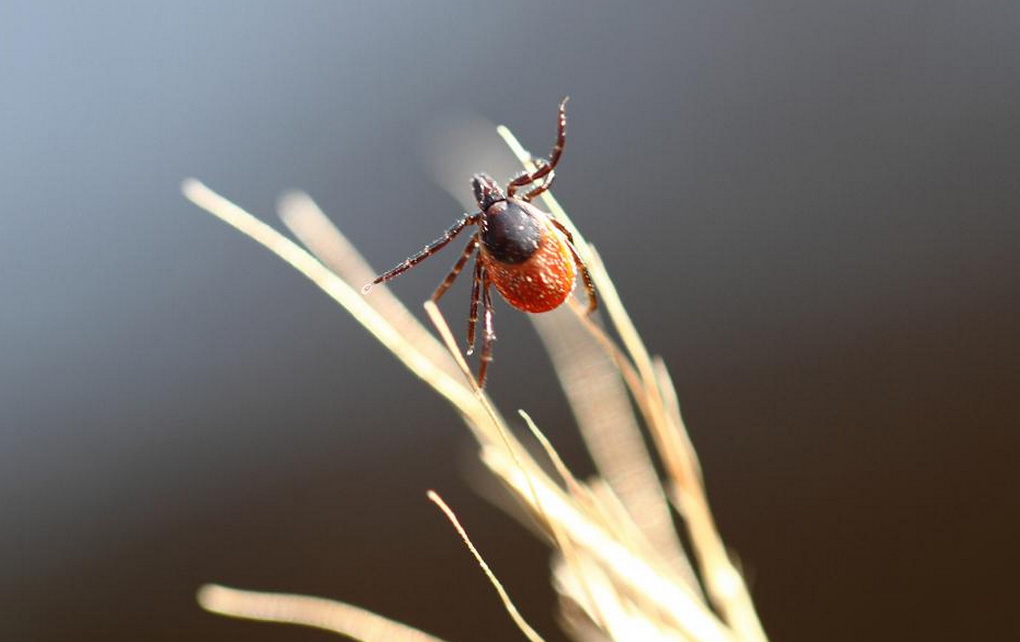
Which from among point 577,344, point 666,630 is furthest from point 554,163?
point 666,630

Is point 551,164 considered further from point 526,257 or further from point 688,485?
point 688,485

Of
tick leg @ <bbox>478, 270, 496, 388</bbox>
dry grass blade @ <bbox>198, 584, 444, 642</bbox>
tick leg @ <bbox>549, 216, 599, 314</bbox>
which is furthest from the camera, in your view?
tick leg @ <bbox>549, 216, 599, 314</bbox>

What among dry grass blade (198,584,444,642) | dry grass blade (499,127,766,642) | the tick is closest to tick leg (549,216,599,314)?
the tick

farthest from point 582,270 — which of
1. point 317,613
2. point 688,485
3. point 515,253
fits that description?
point 317,613

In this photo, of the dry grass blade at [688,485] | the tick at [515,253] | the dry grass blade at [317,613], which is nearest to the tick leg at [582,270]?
the tick at [515,253]

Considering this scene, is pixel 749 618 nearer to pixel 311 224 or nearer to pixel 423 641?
pixel 423 641

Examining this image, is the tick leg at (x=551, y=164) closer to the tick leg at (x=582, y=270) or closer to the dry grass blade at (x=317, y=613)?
the tick leg at (x=582, y=270)

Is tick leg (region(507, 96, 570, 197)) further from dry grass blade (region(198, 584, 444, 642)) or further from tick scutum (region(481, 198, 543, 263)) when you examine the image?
dry grass blade (region(198, 584, 444, 642))
